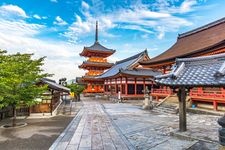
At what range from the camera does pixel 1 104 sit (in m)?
12.1

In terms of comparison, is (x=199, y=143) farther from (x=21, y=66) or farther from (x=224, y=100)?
(x=21, y=66)

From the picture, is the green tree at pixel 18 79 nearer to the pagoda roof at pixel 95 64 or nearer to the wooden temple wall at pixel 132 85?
the wooden temple wall at pixel 132 85

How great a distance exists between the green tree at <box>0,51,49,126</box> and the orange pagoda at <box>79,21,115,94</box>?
29785 millimetres

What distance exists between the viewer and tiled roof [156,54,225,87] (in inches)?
246

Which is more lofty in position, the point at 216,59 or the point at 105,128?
the point at 216,59

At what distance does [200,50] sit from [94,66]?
32.5m

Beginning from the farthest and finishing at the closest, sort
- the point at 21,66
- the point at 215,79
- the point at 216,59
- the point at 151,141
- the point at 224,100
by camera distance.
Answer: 1. the point at 224,100
2. the point at 21,66
3. the point at 151,141
4. the point at 216,59
5. the point at 215,79

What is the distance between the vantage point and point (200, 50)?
16031 millimetres

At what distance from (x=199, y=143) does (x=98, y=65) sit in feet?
128

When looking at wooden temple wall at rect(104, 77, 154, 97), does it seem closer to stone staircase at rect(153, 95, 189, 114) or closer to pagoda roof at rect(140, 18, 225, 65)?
pagoda roof at rect(140, 18, 225, 65)


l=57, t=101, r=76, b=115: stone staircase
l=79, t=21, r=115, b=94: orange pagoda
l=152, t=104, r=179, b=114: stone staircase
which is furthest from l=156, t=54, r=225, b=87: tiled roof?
l=79, t=21, r=115, b=94: orange pagoda

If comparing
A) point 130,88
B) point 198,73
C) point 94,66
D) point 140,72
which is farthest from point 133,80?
point 198,73

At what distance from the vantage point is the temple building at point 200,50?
15888 millimetres

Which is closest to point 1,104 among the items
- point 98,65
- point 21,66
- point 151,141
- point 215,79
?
point 21,66
